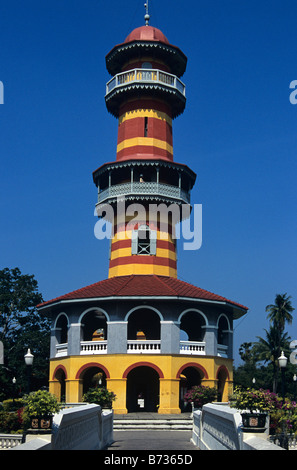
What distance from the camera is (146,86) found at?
45594 mm

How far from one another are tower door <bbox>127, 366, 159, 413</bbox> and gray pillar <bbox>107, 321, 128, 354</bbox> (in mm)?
4349

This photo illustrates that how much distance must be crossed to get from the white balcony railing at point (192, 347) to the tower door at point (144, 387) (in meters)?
3.94

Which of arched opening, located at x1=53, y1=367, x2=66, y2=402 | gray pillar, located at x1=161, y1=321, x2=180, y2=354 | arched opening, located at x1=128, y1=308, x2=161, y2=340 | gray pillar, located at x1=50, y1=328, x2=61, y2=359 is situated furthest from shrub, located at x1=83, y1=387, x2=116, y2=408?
arched opening, located at x1=128, y1=308, x2=161, y2=340

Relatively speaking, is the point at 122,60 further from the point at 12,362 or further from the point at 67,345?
the point at 12,362

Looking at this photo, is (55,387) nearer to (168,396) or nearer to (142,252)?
(168,396)

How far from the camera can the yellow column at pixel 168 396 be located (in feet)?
123

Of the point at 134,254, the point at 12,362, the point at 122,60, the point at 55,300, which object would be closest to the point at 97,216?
the point at 134,254

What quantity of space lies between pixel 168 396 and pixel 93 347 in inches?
234

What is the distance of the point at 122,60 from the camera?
4875 cm

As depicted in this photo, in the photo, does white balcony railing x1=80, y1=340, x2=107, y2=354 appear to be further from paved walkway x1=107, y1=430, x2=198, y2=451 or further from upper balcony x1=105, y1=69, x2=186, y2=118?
upper balcony x1=105, y1=69, x2=186, y2=118

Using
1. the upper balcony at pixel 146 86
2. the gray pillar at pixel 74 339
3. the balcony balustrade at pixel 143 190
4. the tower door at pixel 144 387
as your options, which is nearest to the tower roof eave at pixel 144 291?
the gray pillar at pixel 74 339

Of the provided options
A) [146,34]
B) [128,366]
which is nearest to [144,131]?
[146,34]

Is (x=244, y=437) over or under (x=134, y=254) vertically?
under
